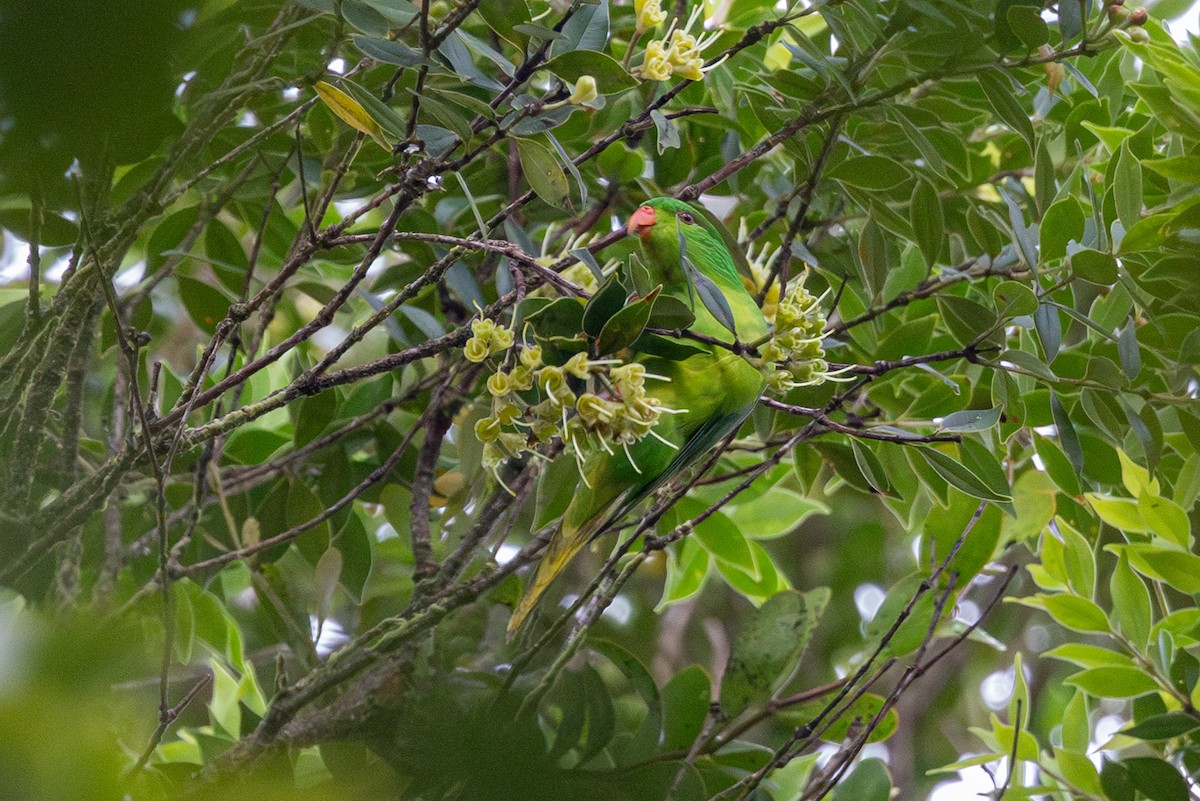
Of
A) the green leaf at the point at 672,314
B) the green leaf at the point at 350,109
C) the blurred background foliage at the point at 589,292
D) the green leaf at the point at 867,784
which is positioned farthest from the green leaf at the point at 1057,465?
the green leaf at the point at 350,109

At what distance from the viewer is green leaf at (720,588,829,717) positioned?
151cm

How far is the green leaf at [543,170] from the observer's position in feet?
3.54

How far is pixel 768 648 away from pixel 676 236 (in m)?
0.63

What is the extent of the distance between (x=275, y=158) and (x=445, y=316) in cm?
38

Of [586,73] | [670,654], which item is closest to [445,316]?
[586,73]

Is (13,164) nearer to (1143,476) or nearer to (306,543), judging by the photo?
(306,543)

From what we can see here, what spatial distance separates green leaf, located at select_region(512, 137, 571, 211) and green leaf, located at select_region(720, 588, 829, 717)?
2.49ft

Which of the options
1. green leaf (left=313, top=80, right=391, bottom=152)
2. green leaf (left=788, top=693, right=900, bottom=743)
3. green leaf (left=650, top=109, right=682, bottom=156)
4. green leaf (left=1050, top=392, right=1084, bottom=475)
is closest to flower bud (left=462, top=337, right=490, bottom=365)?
green leaf (left=313, top=80, right=391, bottom=152)

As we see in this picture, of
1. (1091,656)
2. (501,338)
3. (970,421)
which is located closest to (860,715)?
(1091,656)

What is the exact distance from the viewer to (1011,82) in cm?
137

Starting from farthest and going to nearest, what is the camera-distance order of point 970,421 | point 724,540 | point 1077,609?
point 724,540
point 1077,609
point 970,421

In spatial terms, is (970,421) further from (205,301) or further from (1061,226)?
(205,301)

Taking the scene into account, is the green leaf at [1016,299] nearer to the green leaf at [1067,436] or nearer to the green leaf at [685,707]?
the green leaf at [1067,436]

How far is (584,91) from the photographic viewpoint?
3.35 ft
